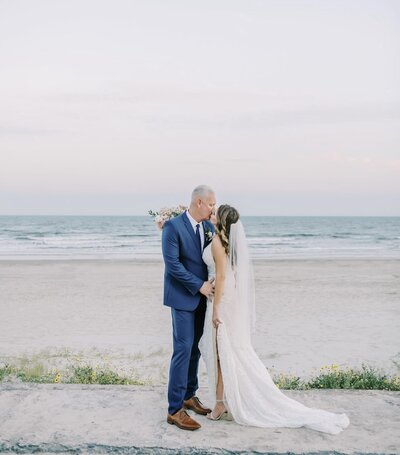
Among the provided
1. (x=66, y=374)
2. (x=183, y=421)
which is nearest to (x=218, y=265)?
(x=183, y=421)

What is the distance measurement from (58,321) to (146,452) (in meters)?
7.30

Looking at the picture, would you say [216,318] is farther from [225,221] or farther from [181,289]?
[225,221]

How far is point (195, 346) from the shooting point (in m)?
4.81

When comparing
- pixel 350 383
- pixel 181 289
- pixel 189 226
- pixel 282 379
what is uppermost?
pixel 189 226

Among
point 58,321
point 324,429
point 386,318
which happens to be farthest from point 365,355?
point 58,321

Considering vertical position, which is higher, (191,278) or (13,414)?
(191,278)

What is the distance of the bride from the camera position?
14.4ft

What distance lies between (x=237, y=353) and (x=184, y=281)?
2.50 ft

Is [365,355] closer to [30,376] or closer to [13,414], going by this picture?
[30,376]

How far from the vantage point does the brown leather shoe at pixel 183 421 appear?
14.2ft

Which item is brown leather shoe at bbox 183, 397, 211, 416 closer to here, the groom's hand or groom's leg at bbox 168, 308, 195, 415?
groom's leg at bbox 168, 308, 195, 415

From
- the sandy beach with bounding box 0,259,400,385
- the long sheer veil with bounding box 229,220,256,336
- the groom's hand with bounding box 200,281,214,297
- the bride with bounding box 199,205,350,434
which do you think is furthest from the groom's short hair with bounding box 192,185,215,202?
the sandy beach with bounding box 0,259,400,385

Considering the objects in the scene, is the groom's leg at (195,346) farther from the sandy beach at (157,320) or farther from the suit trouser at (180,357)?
the sandy beach at (157,320)

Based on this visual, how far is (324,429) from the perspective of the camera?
4273 mm
